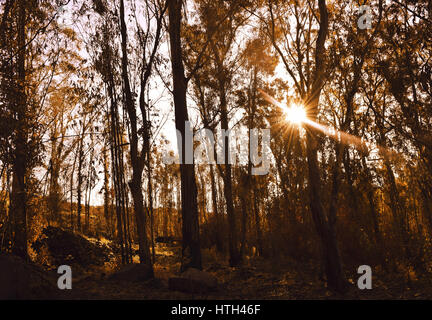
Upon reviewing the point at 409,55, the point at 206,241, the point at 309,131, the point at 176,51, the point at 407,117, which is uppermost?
the point at 176,51

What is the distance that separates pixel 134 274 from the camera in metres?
8.16

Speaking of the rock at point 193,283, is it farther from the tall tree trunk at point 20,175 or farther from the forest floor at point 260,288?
the tall tree trunk at point 20,175

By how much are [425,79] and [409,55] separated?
1799 millimetres

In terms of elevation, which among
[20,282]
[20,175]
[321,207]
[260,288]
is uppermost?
[20,175]

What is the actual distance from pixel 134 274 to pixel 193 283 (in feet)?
5.80

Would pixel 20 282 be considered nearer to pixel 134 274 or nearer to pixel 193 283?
pixel 134 274

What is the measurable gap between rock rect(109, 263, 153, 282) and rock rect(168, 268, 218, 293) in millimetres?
1025

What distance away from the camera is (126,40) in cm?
972

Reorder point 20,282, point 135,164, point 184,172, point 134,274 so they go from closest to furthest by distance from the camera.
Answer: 1. point 20,282
2. point 134,274
3. point 135,164
4. point 184,172

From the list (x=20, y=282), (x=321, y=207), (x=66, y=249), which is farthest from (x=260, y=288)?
(x=66, y=249)

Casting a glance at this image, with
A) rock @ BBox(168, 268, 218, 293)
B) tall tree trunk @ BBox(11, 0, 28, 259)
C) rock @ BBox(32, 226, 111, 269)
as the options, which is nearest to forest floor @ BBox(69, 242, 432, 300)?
rock @ BBox(168, 268, 218, 293)
